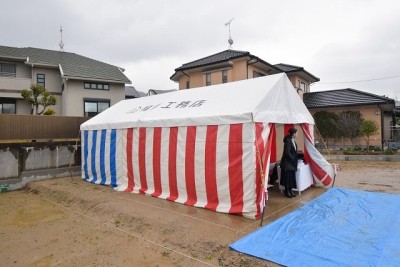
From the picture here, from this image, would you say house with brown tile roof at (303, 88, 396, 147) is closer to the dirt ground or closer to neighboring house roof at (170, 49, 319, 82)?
neighboring house roof at (170, 49, 319, 82)

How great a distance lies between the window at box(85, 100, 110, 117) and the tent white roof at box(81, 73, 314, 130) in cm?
1004

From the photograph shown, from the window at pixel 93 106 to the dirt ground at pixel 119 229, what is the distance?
10.5m

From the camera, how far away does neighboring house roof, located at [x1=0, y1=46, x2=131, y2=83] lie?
15.9 meters

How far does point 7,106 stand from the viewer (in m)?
15.6

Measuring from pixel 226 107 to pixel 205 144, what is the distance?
855 mm

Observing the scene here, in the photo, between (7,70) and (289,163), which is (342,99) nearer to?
(289,163)

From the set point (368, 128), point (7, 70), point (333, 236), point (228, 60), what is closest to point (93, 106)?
point (7, 70)

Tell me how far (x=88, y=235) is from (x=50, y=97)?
39.7ft

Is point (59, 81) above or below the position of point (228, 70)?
below

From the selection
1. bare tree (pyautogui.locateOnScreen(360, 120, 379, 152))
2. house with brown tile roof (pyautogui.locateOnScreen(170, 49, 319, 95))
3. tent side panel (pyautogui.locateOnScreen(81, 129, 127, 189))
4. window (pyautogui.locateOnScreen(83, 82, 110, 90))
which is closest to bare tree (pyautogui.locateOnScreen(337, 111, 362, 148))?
bare tree (pyautogui.locateOnScreen(360, 120, 379, 152))

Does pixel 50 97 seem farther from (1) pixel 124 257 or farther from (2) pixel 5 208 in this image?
(1) pixel 124 257

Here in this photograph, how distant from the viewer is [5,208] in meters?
6.03

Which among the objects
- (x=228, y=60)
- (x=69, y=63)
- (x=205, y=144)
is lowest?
(x=205, y=144)

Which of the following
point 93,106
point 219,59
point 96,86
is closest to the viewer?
point 219,59
